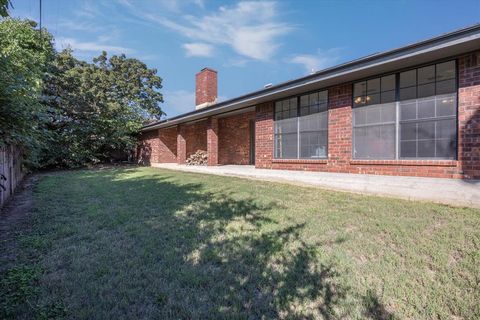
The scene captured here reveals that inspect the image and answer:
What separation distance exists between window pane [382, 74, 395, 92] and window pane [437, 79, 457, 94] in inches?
35.8

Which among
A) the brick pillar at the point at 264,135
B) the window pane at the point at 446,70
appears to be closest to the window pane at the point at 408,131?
the window pane at the point at 446,70

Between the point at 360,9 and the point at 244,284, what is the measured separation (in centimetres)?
1078

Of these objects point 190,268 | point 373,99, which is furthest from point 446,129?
point 190,268

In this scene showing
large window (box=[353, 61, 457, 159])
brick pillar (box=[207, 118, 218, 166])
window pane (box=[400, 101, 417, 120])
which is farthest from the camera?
brick pillar (box=[207, 118, 218, 166])

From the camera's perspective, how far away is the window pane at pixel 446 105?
5.36m

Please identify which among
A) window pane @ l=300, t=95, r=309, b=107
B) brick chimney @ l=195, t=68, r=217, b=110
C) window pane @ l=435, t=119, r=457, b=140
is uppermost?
brick chimney @ l=195, t=68, r=217, b=110

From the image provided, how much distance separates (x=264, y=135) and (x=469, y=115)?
5.70 meters

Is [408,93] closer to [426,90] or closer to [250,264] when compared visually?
[426,90]

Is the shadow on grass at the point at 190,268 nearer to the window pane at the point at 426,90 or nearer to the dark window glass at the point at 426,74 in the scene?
the window pane at the point at 426,90

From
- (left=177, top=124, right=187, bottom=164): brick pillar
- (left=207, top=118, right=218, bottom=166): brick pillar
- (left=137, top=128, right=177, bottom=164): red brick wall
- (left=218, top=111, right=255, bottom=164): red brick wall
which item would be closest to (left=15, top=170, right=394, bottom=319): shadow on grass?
(left=207, top=118, right=218, bottom=166): brick pillar

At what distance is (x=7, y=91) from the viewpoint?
3043 mm

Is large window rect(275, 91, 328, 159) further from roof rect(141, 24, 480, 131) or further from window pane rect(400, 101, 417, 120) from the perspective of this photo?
window pane rect(400, 101, 417, 120)

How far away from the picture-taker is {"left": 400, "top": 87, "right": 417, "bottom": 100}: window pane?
5875 mm

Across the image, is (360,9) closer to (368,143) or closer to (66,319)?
(368,143)
